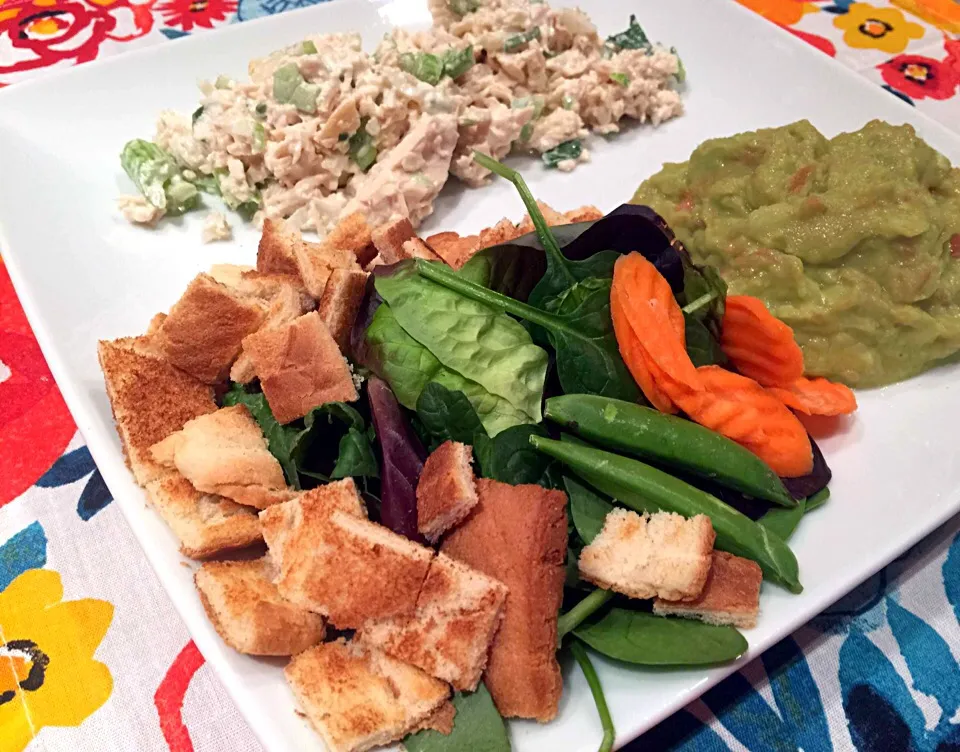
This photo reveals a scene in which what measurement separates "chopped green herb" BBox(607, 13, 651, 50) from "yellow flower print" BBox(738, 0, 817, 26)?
1.14 metres

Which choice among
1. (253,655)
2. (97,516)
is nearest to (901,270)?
(253,655)

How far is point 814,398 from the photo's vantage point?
78.2 inches

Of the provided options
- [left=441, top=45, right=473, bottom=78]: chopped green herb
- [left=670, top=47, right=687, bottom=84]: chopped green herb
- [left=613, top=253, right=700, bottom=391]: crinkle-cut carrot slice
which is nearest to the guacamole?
[left=613, top=253, right=700, bottom=391]: crinkle-cut carrot slice

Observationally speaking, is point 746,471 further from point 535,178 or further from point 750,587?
point 535,178

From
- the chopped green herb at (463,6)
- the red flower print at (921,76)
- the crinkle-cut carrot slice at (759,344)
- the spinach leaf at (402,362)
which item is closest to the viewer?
the spinach leaf at (402,362)

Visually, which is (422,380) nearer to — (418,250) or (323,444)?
(323,444)

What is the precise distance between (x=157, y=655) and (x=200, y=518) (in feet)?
1.65

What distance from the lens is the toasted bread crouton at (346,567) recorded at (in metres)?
1.48

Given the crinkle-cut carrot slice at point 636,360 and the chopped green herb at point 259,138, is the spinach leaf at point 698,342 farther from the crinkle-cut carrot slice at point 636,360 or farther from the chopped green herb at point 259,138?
the chopped green herb at point 259,138

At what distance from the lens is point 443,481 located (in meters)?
1.53

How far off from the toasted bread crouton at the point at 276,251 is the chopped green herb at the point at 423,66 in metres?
0.89

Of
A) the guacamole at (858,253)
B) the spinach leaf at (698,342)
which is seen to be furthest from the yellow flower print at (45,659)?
the guacamole at (858,253)

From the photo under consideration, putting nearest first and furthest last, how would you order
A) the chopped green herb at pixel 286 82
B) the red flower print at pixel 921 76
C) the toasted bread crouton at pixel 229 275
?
the toasted bread crouton at pixel 229 275
the chopped green herb at pixel 286 82
the red flower print at pixel 921 76

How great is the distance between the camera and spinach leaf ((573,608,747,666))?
145 cm
